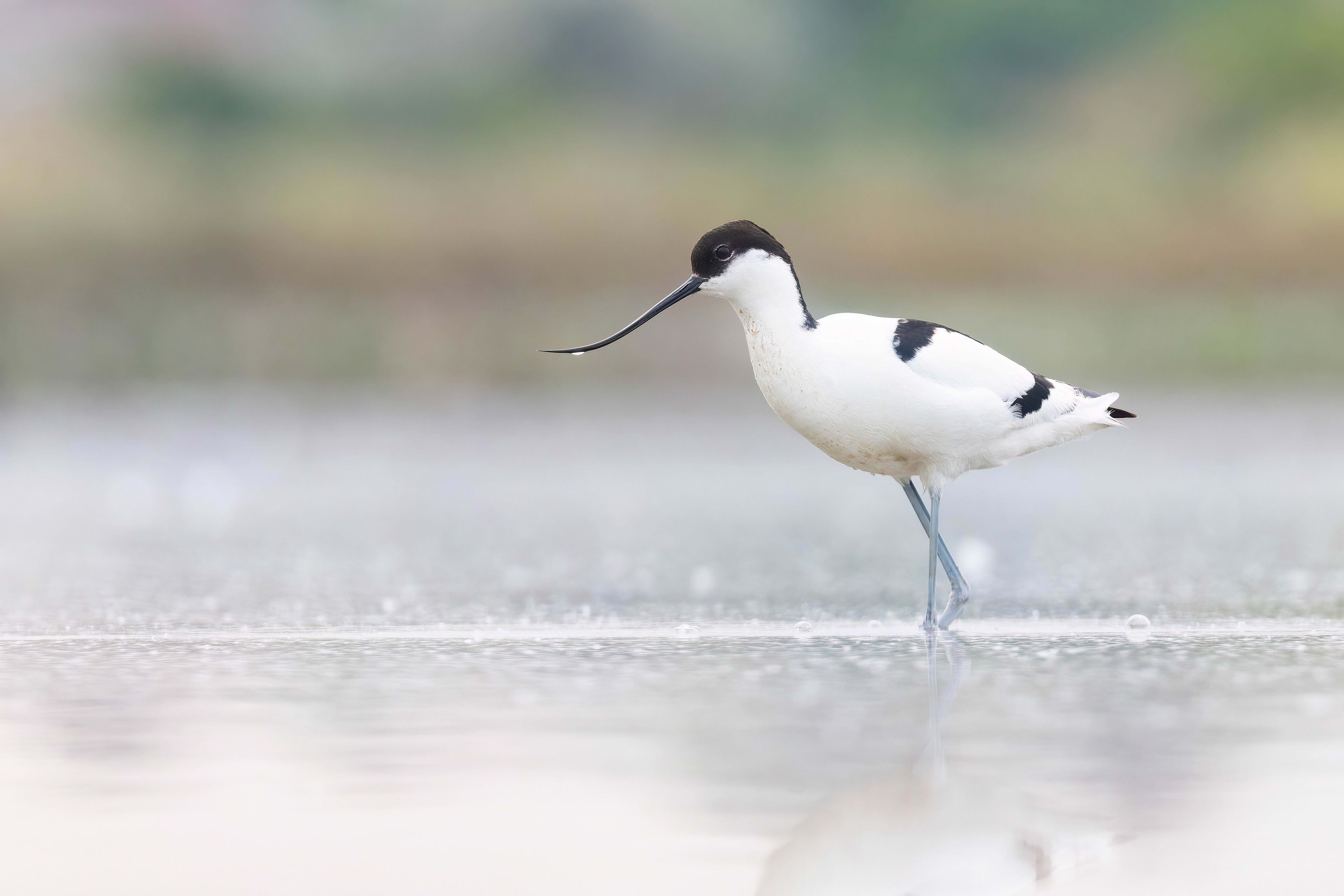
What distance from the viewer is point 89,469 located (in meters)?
10.2

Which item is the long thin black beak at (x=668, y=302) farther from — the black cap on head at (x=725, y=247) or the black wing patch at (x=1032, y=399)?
the black wing patch at (x=1032, y=399)

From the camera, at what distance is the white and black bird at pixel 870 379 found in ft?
15.5

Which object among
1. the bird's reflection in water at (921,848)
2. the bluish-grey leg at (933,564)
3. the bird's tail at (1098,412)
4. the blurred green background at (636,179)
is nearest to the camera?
the bird's reflection in water at (921,848)

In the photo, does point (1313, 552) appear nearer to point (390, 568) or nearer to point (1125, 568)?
point (1125, 568)

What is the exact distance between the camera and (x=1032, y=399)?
5031mm

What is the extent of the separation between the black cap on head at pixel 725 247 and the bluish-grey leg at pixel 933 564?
780 millimetres

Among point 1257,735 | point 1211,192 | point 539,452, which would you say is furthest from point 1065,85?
point 1257,735

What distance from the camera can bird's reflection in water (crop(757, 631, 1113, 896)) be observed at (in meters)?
2.43

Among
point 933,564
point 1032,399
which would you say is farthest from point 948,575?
point 1032,399

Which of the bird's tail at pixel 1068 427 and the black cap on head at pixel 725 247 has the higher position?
the black cap on head at pixel 725 247

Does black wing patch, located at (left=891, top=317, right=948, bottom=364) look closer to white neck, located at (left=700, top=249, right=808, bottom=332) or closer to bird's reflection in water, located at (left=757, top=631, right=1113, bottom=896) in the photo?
white neck, located at (left=700, top=249, right=808, bottom=332)

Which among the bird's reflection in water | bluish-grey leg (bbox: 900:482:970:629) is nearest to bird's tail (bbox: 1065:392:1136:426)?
bluish-grey leg (bbox: 900:482:970:629)

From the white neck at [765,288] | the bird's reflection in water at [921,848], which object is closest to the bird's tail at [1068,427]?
the white neck at [765,288]

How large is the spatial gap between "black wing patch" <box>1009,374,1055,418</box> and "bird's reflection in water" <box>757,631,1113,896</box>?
226 centimetres
